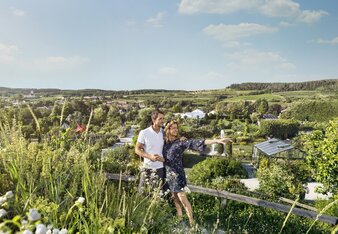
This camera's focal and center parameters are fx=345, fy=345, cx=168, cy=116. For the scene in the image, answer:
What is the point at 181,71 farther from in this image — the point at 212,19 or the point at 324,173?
the point at 324,173

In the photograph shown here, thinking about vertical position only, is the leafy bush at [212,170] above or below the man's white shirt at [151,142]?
below

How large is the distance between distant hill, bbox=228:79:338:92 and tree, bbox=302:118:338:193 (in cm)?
6060

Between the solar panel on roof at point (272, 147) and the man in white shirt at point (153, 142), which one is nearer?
the man in white shirt at point (153, 142)

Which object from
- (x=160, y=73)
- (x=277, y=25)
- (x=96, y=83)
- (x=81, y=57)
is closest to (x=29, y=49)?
(x=81, y=57)

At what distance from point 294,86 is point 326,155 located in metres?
65.1

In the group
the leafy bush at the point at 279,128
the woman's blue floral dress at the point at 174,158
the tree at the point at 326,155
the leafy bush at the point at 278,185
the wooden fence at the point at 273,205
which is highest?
the woman's blue floral dress at the point at 174,158

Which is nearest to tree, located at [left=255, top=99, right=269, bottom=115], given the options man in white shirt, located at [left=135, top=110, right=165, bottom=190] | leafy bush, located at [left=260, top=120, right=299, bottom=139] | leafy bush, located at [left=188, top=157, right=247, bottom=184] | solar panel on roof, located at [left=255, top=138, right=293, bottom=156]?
leafy bush, located at [left=260, top=120, right=299, bottom=139]

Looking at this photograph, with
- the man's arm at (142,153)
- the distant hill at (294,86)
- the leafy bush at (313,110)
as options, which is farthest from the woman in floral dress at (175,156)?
the distant hill at (294,86)

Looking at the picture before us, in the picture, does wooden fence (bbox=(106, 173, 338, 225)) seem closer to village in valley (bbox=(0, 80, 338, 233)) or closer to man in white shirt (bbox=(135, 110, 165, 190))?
village in valley (bbox=(0, 80, 338, 233))

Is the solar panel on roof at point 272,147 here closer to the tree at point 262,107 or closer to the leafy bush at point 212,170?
the leafy bush at point 212,170

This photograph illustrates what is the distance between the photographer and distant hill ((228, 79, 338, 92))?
63.8 m

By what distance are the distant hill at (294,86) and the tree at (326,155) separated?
199ft

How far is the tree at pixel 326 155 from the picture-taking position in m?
6.71

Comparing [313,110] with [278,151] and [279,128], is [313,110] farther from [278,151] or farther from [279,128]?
[278,151]
